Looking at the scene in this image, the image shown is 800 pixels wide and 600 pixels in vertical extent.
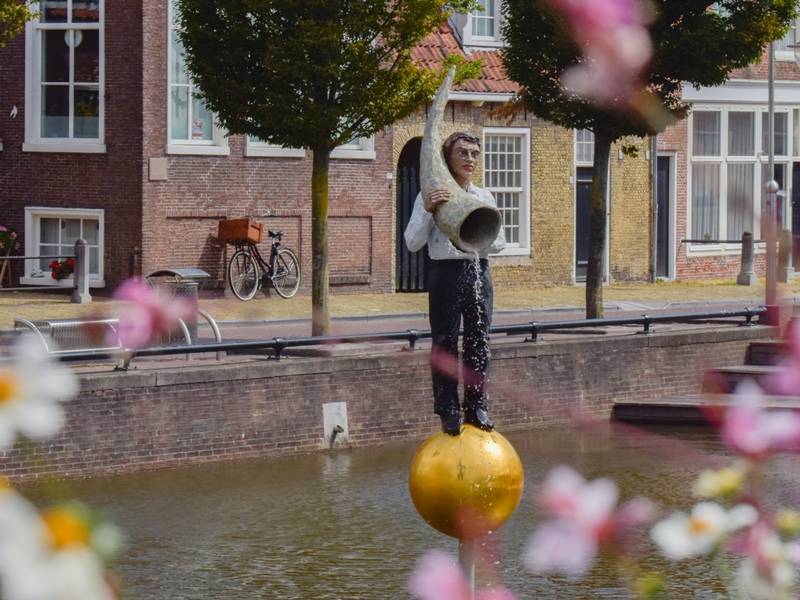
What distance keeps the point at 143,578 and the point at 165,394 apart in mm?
4258

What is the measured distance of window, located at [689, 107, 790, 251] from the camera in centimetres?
3284

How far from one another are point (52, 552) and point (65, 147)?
940 inches

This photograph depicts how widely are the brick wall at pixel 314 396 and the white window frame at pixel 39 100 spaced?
9.85m

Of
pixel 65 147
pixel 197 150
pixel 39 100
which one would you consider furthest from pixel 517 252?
pixel 39 100

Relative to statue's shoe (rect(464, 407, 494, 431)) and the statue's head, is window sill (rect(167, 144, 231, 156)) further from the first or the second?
statue's shoe (rect(464, 407, 494, 431))

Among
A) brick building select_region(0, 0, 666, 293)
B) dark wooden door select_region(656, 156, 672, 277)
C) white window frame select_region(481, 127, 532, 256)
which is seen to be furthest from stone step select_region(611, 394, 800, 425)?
dark wooden door select_region(656, 156, 672, 277)

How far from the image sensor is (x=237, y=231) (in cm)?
2470

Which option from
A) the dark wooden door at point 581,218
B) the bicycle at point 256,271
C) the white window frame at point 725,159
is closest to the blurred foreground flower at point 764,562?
the bicycle at point 256,271

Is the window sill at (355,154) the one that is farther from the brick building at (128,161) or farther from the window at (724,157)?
the window at (724,157)

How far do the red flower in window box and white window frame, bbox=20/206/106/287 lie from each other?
82 millimetres

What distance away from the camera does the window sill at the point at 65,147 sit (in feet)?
80.5

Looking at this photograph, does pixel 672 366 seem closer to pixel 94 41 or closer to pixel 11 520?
pixel 94 41

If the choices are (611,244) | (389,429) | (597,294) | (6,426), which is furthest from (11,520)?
(611,244)

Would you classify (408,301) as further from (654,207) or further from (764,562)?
(764,562)
